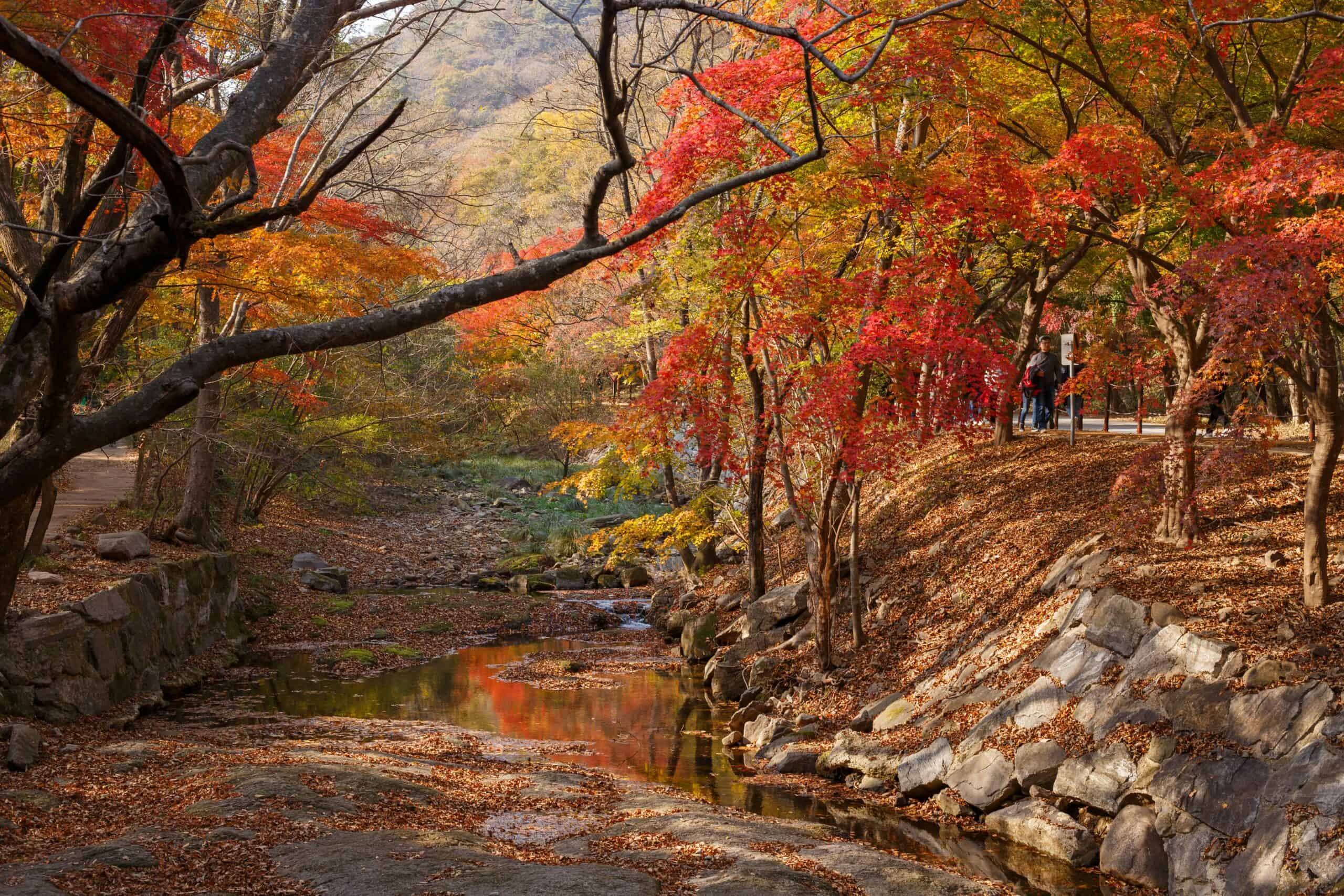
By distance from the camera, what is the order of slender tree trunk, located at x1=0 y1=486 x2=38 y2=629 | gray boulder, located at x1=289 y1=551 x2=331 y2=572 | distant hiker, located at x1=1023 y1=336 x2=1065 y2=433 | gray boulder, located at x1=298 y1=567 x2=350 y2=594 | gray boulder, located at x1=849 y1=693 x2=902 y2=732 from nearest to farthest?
1. slender tree trunk, located at x1=0 y1=486 x2=38 y2=629
2. gray boulder, located at x1=849 y1=693 x2=902 y2=732
3. distant hiker, located at x1=1023 y1=336 x2=1065 y2=433
4. gray boulder, located at x1=298 y1=567 x2=350 y2=594
5. gray boulder, located at x1=289 y1=551 x2=331 y2=572

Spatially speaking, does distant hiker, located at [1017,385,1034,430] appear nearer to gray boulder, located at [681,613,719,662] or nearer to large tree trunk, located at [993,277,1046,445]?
large tree trunk, located at [993,277,1046,445]

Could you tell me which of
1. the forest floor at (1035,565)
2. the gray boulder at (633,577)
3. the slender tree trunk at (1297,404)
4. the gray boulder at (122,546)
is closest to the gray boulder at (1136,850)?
the forest floor at (1035,565)

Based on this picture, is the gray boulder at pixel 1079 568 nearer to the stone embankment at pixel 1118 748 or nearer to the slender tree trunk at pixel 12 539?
the stone embankment at pixel 1118 748

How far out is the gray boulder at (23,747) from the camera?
Result: 313 inches

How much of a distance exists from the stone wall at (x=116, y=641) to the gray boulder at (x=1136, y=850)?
9734mm

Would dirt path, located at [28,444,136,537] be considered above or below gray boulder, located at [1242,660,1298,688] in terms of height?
above

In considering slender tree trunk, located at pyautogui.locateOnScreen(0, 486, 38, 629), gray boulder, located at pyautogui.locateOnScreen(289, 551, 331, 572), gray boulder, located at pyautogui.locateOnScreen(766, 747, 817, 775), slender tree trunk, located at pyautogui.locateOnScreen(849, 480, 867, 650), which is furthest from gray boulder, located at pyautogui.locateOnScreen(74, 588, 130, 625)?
gray boulder, located at pyautogui.locateOnScreen(289, 551, 331, 572)

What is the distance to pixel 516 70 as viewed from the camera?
9981 cm

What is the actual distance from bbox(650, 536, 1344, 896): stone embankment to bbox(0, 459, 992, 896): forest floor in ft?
4.98

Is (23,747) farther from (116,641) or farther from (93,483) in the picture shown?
(93,483)

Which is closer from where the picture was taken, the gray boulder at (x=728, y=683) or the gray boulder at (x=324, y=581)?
the gray boulder at (x=728, y=683)

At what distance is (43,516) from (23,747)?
4.03m

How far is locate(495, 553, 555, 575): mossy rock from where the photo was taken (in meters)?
23.8

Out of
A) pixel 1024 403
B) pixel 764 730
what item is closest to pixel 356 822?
pixel 764 730
